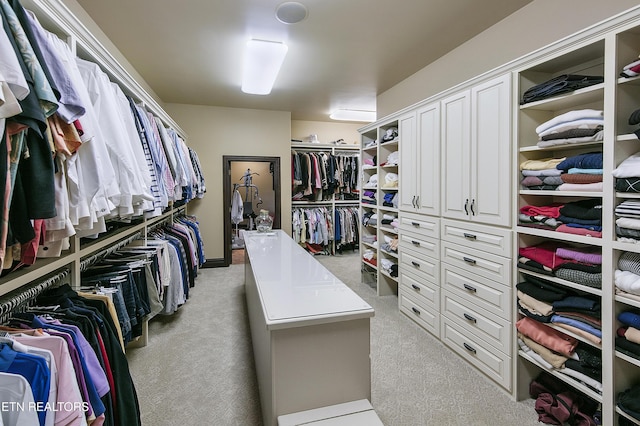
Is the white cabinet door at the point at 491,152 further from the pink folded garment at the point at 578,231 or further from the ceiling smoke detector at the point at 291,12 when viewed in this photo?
the ceiling smoke detector at the point at 291,12

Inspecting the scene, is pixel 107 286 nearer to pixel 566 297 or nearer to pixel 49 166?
pixel 49 166

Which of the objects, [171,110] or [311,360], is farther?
[171,110]

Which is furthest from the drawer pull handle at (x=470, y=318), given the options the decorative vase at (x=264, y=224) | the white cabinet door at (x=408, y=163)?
the decorative vase at (x=264, y=224)

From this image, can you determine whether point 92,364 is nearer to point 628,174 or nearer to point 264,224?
point 628,174

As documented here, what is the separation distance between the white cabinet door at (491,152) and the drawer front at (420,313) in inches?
40.4

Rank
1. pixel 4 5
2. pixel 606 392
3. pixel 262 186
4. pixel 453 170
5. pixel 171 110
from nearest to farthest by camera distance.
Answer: pixel 4 5 < pixel 606 392 < pixel 453 170 < pixel 171 110 < pixel 262 186

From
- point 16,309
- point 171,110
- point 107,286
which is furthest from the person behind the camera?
point 171,110

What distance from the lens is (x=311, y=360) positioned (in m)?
1.41

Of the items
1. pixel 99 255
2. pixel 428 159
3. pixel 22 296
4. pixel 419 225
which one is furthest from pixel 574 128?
pixel 99 255

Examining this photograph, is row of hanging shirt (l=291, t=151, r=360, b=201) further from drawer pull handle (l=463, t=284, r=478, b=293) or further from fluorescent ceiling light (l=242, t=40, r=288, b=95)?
drawer pull handle (l=463, t=284, r=478, b=293)

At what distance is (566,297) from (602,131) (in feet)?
2.97

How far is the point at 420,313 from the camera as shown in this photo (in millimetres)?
3047

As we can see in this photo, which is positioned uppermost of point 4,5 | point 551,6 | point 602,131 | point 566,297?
point 551,6

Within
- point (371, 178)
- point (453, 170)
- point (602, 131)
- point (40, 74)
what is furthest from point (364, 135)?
point (40, 74)
